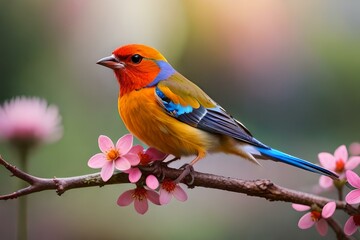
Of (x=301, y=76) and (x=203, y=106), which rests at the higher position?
(x=203, y=106)

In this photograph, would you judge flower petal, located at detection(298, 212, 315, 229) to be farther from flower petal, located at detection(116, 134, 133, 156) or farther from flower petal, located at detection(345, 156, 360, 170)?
flower petal, located at detection(116, 134, 133, 156)

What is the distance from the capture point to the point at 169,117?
763mm

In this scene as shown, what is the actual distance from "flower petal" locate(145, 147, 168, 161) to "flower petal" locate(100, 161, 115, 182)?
88mm

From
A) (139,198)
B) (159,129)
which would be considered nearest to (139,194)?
(139,198)

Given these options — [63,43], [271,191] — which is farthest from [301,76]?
[271,191]

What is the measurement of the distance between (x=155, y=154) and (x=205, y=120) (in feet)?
0.39

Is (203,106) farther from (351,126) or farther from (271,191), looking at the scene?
(351,126)

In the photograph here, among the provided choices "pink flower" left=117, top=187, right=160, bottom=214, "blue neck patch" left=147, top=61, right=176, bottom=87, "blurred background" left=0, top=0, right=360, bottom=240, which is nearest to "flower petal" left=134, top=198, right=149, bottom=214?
"pink flower" left=117, top=187, right=160, bottom=214

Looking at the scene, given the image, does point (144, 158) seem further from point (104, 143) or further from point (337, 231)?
point (337, 231)

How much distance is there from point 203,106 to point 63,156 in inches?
37.7

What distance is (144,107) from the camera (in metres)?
0.76

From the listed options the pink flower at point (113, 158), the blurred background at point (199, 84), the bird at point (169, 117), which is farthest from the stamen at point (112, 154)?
the blurred background at point (199, 84)

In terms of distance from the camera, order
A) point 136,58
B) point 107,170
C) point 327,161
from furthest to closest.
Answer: point 136,58 < point 327,161 < point 107,170

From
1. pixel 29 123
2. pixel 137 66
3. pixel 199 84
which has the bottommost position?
pixel 199 84
